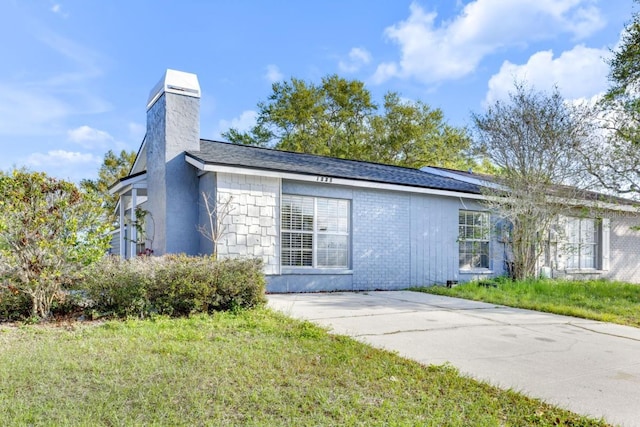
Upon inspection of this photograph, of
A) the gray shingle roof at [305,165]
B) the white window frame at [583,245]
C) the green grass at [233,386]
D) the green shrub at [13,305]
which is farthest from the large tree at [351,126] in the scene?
the green grass at [233,386]

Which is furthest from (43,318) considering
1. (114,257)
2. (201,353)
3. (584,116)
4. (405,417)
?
(584,116)

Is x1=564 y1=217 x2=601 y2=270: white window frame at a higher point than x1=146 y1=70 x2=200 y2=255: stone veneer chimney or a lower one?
lower

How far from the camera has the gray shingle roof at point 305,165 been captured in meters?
9.59

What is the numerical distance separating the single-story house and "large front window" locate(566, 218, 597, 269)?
48.4 inches

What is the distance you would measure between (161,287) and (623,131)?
11703 millimetres

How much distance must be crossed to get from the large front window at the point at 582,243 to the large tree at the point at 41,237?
13.4 m

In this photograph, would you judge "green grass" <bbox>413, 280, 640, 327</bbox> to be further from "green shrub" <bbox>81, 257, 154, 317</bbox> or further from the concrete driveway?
"green shrub" <bbox>81, 257, 154, 317</bbox>

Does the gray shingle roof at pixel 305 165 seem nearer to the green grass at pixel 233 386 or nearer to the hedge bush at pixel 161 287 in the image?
the hedge bush at pixel 161 287

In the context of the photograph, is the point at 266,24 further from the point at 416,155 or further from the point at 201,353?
the point at 416,155

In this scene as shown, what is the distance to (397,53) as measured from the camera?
19.6m

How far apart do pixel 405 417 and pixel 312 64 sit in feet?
88.7

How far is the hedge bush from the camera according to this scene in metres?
6.06

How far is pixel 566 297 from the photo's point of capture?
932cm

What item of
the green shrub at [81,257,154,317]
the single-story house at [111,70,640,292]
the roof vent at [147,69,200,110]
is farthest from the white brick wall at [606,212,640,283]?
the green shrub at [81,257,154,317]
